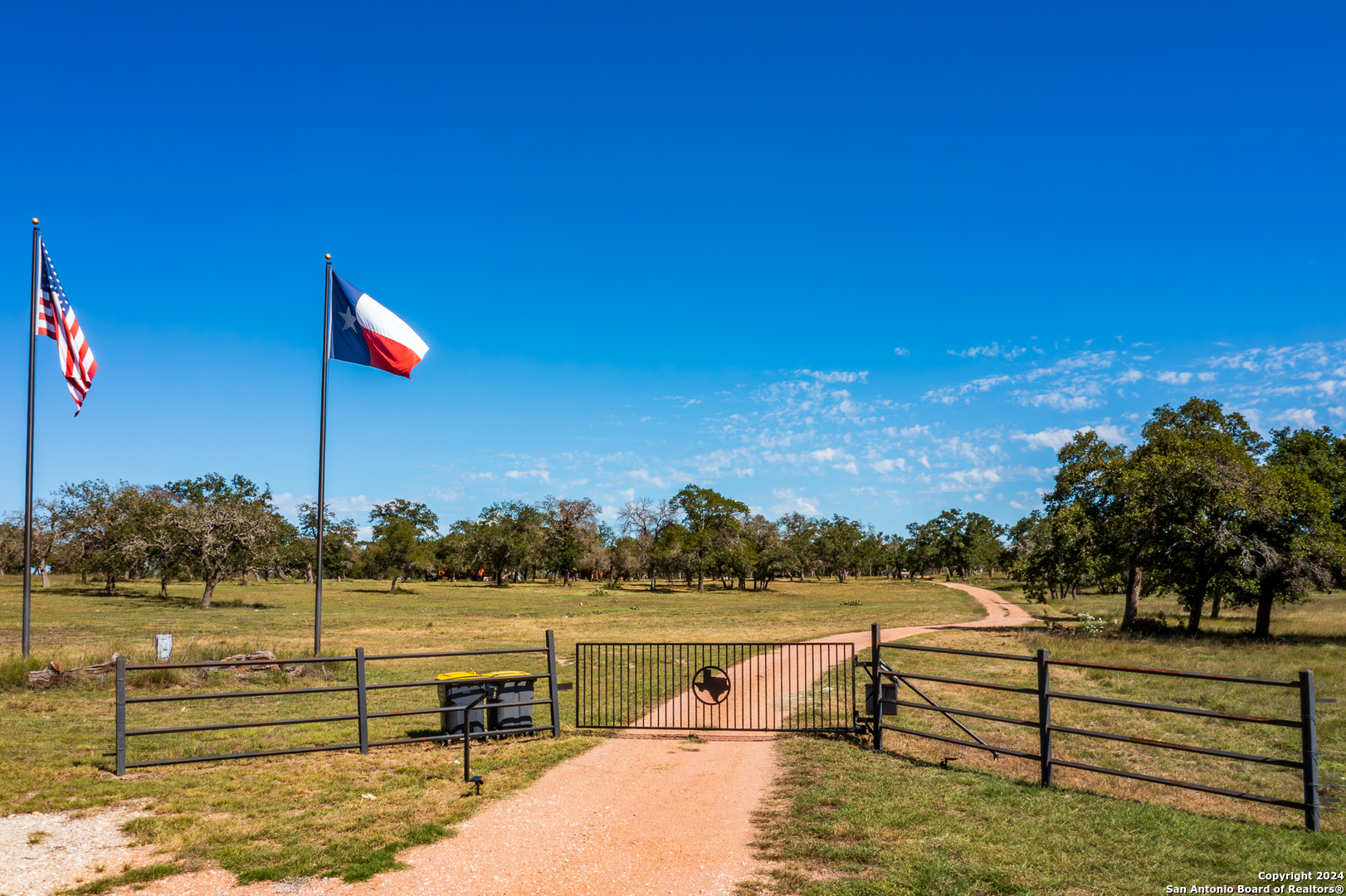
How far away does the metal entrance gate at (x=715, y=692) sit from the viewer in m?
13.0

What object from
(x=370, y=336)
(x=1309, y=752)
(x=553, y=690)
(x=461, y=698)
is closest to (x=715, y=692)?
(x=553, y=690)

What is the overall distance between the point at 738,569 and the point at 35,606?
55126 mm

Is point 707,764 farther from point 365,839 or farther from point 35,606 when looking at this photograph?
point 35,606

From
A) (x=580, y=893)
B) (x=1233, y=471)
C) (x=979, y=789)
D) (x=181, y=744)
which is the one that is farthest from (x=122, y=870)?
(x=1233, y=471)

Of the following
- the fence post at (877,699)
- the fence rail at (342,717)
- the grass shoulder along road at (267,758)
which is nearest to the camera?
the grass shoulder along road at (267,758)

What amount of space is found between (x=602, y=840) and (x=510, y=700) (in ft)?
15.4

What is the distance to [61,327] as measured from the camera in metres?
17.3

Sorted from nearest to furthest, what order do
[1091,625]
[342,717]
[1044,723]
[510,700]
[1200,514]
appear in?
[1044,723] → [342,717] → [510,700] → [1200,514] → [1091,625]

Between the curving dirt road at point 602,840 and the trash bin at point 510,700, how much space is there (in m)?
1.53

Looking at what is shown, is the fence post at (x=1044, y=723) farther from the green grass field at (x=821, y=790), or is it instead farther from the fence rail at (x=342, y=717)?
the fence rail at (x=342, y=717)

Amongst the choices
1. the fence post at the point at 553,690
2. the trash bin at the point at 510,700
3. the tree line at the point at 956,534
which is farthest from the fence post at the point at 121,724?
the tree line at the point at 956,534

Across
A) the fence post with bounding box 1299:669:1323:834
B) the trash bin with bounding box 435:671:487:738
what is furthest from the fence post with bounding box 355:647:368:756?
the fence post with bounding box 1299:669:1323:834

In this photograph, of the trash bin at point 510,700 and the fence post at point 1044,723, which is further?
the trash bin at point 510,700

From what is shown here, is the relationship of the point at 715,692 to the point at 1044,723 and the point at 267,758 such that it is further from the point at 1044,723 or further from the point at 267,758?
the point at 267,758
